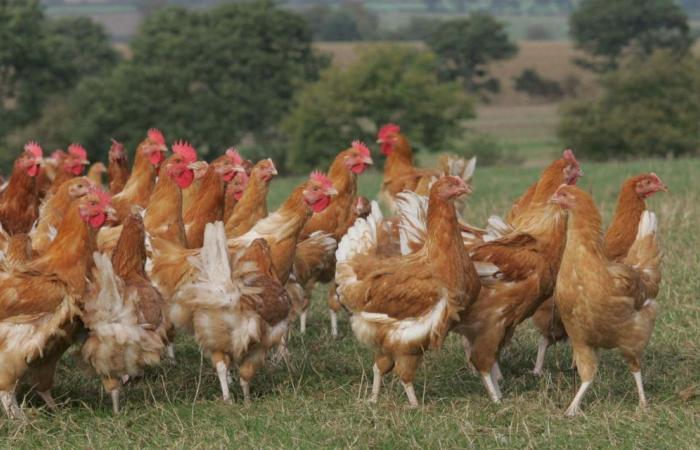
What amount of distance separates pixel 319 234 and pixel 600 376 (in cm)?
294

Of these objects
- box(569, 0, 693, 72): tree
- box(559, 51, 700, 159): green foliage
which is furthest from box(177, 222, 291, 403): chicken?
box(569, 0, 693, 72): tree

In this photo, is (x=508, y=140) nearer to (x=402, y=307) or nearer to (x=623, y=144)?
(x=623, y=144)

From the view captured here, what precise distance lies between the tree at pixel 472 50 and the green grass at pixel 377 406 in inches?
2658

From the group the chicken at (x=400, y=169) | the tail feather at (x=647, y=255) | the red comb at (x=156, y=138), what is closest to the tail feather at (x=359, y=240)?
the tail feather at (x=647, y=255)

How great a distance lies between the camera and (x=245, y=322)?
704cm

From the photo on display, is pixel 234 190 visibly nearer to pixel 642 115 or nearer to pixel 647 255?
pixel 647 255

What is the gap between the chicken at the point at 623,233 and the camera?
7.88 m

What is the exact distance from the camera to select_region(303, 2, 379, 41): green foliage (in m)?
121

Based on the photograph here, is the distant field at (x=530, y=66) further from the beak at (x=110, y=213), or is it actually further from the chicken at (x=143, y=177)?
the beak at (x=110, y=213)

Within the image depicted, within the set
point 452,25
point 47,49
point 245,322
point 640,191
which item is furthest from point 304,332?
point 452,25

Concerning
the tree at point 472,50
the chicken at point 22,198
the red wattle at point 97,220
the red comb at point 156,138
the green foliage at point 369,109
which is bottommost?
the tree at point 472,50

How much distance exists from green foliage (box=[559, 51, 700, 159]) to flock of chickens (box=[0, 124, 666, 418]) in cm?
3640

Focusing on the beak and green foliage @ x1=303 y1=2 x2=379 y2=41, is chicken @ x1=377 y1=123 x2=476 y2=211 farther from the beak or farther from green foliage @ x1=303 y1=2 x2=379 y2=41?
green foliage @ x1=303 y1=2 x2=379 y2=41

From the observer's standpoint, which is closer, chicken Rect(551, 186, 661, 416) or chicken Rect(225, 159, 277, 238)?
chicken Rect(551, 186, 661, 416)
